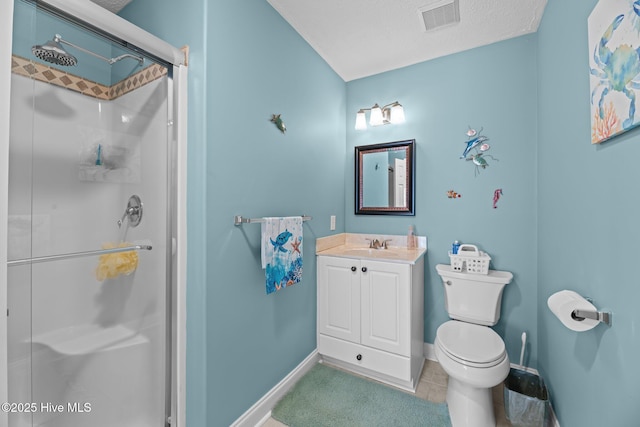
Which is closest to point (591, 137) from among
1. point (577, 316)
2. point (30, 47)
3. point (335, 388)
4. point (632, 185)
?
point (632, 185)

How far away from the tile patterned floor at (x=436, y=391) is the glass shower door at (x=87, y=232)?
0.89 m

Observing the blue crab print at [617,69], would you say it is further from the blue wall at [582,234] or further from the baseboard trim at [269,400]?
the baseboard trim at [269,400]

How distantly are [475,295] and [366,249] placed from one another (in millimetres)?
888

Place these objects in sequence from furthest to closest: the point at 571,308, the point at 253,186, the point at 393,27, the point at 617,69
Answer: the point at 393,27, the point at 253,186, the point at 571,308, the point at 617,69

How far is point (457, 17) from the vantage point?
69.1 inches

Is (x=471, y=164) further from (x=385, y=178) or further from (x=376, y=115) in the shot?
(x=376, y=115)

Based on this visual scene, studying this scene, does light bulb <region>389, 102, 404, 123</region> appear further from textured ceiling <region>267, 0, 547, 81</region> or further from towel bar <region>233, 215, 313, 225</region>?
towel bar <region>233, 215, 313, 225</region>

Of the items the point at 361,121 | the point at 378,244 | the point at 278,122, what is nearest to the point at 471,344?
the point at 378,244

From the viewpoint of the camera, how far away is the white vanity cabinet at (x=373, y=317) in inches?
69.2

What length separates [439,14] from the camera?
1730 millimetres

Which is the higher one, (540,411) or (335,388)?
(540,411)

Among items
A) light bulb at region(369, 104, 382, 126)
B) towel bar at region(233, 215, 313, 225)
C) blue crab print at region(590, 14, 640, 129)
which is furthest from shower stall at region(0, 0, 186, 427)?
blue crab print at region(590, 14, 640, 129)

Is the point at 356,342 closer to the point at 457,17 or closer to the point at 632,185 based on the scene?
the point at 632,185

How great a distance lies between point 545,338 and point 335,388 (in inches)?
55.6
